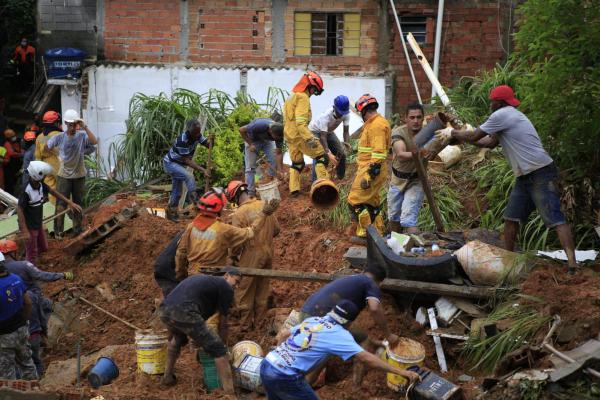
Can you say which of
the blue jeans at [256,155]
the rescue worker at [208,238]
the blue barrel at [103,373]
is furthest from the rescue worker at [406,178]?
the blue barrel at [103,373]

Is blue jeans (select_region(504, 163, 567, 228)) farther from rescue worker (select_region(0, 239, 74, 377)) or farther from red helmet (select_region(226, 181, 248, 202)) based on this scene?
rescue worker (select_region(0, 239, 74, 377))

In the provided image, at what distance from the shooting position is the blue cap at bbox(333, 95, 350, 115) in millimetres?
13625

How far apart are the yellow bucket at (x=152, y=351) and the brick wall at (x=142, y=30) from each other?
11.0m

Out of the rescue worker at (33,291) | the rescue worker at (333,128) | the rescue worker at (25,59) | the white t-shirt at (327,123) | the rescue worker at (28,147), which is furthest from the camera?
the rescue worker at (25,59)

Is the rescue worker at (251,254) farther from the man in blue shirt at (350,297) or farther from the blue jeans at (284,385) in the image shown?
the blue jeans at (284,385)

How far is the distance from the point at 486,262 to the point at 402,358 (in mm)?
1517

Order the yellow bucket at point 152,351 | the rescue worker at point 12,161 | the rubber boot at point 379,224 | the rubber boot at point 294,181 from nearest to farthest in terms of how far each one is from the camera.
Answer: the yellow bucket at point 152,351
the rubber boot at point 379,224
the rubber boot at point 294,181
the rescue worker at point 12,161

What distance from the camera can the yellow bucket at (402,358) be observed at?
9.30 meters

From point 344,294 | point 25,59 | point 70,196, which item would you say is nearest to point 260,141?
point 70,196

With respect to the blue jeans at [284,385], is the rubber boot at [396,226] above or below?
above

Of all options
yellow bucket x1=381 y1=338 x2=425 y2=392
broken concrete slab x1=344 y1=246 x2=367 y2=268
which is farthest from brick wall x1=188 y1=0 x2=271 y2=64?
yellow bucket x1=381 y1=338 x2=425 y2=392

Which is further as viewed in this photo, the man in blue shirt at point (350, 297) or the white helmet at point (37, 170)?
the white helmet at point (37, 170)

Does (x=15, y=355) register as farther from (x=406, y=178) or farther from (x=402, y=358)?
(x=406, y=178)

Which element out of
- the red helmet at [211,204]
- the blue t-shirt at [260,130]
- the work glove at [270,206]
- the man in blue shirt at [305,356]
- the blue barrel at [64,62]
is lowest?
the man in blue shirt at [305,356]
